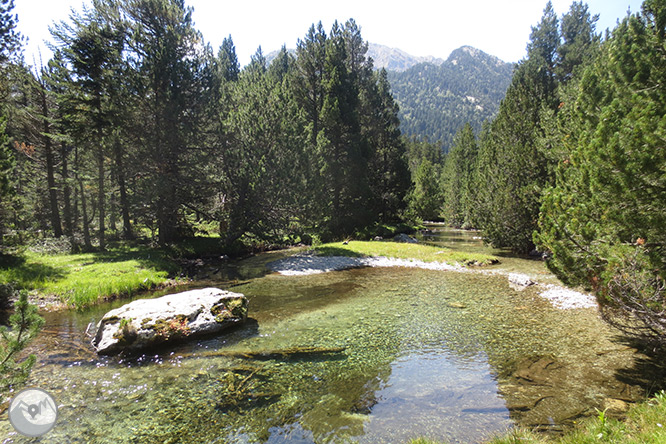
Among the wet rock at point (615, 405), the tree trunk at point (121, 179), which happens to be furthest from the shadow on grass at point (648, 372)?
the tree trunk at point (121, 179)

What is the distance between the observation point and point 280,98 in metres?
24.8

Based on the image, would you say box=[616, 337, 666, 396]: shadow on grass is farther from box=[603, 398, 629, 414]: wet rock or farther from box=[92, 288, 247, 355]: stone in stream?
box=[92, 288, 247, 355]: stone in stream

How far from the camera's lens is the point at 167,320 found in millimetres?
9594

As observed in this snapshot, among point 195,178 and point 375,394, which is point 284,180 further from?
point 375,394

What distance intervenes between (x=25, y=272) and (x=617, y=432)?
19.9 metres

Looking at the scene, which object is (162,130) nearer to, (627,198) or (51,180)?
(51,180)

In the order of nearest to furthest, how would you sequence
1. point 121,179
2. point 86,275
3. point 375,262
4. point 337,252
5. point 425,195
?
point 86,275 → point 375,262 → point 337,252 → point 121,179 → point 425,195

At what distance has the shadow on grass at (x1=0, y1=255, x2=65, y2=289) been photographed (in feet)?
44.1

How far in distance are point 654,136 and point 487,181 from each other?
24.2 metres

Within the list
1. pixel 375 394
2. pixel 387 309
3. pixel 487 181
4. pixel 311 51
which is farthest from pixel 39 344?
pixel 311 51

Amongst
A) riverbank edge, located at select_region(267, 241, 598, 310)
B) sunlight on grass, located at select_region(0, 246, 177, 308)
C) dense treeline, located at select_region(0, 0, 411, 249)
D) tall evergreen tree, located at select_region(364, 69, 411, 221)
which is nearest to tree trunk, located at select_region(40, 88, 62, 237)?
dense treeline, located at select_region(0, 0, 411, 249)

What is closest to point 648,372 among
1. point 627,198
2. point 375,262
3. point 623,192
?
point 627,198
